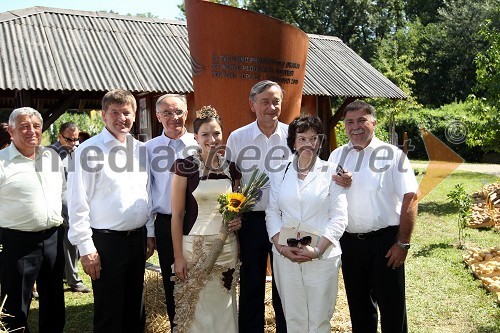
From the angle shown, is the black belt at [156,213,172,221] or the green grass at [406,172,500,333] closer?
the black belt at [156,213,172,221]

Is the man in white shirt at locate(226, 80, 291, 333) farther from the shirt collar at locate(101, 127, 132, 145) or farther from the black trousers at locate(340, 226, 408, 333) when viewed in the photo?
the shirt collar at locate(101, 127, 132, 145)

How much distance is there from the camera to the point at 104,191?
123 inches

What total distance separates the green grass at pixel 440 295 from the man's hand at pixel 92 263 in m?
1.51

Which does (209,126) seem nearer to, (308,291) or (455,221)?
(308,291)

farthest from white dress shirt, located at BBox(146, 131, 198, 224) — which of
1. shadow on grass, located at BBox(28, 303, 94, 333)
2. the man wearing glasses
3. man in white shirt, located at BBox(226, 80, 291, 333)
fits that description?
the man wearing glasses

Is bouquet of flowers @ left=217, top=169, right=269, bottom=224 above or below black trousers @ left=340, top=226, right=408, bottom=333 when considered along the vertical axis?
above

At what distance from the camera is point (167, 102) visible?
11.7ft

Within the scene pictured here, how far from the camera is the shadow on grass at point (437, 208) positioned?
9.58 meters

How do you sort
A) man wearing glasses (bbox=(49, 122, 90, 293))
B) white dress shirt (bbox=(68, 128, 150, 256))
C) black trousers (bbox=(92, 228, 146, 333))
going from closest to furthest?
white dress shirt (bbox=(68, 128, 150, 256))
black trousers (bbox=(92, 228, 146, 333))
man wearing glasses (bbox=(49, 122, 90, 293))

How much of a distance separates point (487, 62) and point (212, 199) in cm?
853

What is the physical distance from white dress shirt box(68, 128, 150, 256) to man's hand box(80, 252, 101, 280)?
A: 0.10 feet

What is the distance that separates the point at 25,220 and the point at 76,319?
1.54 m

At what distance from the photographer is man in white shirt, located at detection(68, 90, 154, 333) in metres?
3.03

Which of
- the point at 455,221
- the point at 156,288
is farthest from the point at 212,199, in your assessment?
the point at 455,221
